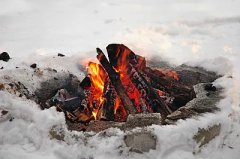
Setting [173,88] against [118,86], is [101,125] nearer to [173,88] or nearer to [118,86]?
[118,86]

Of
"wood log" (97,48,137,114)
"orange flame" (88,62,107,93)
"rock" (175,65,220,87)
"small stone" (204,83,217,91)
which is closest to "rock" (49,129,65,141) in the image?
"wood log" (97,48,137,114)

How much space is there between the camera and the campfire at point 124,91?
3289 millimetres

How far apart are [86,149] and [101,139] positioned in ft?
0.59

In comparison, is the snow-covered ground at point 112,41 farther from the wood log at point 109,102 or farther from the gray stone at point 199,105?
the wood log at point 109,102

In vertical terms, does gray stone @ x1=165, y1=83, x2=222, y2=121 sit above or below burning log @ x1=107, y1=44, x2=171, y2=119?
below

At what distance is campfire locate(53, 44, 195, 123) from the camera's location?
3289mm

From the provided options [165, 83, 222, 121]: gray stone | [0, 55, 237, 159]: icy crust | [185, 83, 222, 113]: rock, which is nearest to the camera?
[0, 55, 237, 159]: icy crust

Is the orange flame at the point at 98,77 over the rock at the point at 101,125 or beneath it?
over

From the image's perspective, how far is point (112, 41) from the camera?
277 inches

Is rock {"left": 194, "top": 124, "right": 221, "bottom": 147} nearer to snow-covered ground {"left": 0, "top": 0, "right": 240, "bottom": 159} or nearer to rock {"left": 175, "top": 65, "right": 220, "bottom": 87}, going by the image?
snow-covered ground {"left": 0, "top": 0, "right": 240, "bottom": 159}

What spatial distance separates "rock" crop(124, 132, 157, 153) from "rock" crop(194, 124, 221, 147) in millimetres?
463

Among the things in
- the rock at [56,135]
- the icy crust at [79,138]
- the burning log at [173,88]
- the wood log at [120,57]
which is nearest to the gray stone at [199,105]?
the icy crust at [79,138]

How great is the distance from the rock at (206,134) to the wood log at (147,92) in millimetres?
618

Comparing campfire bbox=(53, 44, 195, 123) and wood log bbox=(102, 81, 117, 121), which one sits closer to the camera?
wood log bbox=(102, 81, 117, 121)
